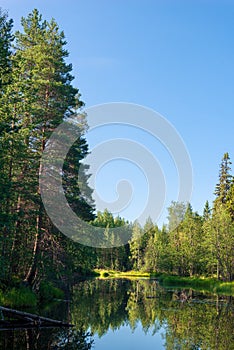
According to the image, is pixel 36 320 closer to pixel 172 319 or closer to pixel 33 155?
pixel 172 319

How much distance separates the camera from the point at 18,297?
23.2 metres

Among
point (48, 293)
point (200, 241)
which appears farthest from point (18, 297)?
point (200, 241)

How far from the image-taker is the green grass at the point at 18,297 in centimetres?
2244

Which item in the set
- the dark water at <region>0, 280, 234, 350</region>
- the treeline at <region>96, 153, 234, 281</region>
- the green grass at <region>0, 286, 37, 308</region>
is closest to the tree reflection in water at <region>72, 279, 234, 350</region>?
the dark water at <region>0, 280, 234, 350</region>

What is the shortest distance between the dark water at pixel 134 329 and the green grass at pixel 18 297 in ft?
3.95

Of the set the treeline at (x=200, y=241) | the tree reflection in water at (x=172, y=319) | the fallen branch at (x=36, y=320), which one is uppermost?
the treeline at (x=200, y=241)

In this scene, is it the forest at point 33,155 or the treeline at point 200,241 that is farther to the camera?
the treeline at point 200,241

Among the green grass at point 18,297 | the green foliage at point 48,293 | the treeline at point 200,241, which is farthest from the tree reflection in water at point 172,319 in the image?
the treeline at point 200,241

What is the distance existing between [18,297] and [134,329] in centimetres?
710

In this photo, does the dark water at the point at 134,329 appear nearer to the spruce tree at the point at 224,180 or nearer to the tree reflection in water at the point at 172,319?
the tree reflection in water at the point at 172,319

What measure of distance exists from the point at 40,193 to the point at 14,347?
13.5 meters

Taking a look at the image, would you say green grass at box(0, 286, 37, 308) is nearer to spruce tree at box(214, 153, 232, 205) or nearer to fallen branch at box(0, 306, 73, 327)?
fallen branch at box(0, 306, 73, 327)

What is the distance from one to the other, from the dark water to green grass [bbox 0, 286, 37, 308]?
3.95 feet

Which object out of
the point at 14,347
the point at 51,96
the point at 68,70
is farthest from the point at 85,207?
the point at 14,347
